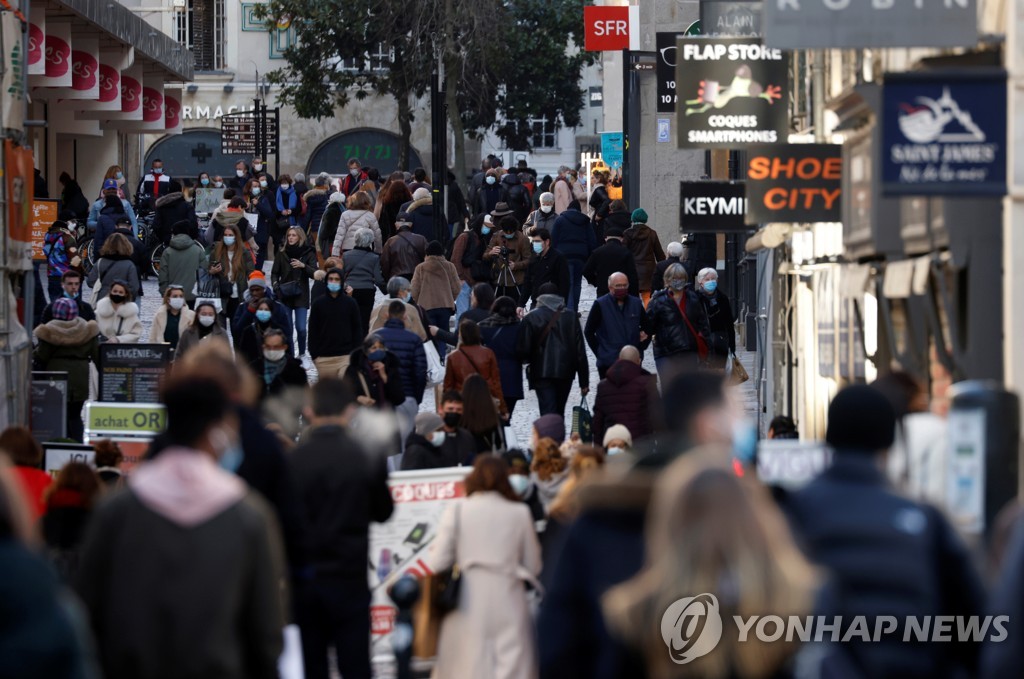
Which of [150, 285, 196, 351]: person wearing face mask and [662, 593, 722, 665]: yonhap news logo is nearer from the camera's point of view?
[662, 593, 722, 665]: yonhap news logo

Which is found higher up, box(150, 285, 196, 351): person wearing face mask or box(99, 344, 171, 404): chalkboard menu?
box(150, 285, 196, 351): person wearing face mask

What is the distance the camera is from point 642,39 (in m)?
34.9

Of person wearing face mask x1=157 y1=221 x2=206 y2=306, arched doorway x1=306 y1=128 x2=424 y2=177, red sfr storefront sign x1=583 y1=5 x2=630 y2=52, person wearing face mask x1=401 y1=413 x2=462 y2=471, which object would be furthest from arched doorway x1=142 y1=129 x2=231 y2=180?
person wearing face mask x1=401 y1=413 x2=462 y2=471

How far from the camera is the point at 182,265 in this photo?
22156 mm

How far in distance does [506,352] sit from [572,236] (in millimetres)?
6594

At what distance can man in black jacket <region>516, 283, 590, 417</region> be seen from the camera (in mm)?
17359

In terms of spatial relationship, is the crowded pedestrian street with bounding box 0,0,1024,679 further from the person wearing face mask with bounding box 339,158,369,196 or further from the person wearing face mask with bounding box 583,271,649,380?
the person wearing face mask with bounding box 339,158,369,196

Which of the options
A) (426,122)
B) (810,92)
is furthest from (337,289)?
(426,122)

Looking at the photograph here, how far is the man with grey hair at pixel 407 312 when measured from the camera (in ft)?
61.0

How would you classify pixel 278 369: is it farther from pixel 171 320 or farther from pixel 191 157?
pixel 191 157

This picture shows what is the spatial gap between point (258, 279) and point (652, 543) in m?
13.3

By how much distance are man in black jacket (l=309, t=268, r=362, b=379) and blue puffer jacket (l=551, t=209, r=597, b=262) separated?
5320 millimetres

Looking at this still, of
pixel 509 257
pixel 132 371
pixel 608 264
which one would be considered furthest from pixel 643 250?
pixel 132 371

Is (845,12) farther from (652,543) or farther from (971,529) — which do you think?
(652,543)
